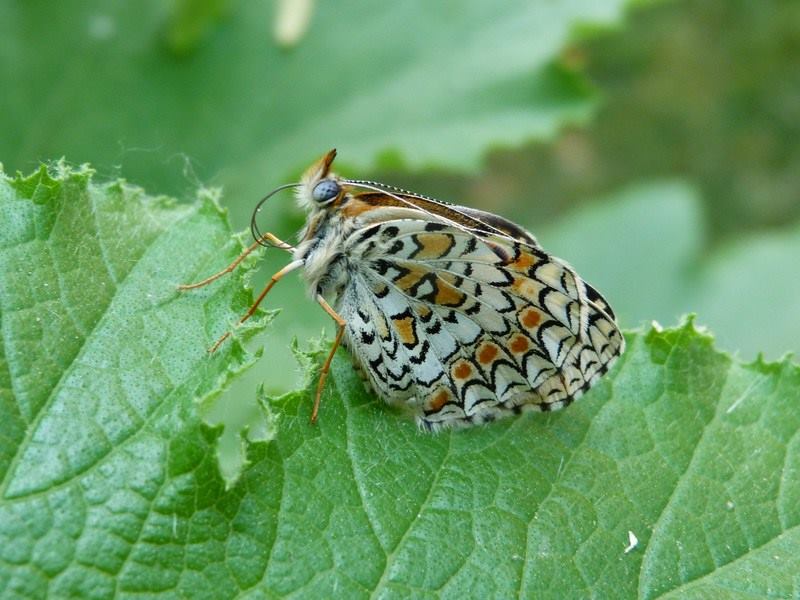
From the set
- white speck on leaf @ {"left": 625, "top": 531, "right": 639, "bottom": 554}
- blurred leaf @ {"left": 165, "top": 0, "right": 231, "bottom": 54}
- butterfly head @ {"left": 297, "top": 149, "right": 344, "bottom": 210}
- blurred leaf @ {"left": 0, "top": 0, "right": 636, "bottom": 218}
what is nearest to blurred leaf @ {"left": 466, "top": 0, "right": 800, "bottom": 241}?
blurred leaf @ {"left": 0, "top": 0, "right": 636, "bottom": 218}

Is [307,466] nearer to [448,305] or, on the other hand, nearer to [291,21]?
[448,305]

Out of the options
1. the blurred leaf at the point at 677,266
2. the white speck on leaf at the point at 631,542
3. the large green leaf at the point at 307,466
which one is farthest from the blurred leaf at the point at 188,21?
the white speck on leaf at the point at 631,542

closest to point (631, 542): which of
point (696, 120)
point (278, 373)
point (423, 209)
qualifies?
point (423, 209)

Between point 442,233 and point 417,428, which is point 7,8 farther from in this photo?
point 417,428

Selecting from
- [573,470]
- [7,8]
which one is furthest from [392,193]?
[7,8]

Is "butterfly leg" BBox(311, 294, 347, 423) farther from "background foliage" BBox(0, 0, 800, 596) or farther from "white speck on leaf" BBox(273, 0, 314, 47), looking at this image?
"white speck on leaf" BBox(273, 0, 314, 47)

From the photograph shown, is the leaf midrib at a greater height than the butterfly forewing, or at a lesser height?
lesser
